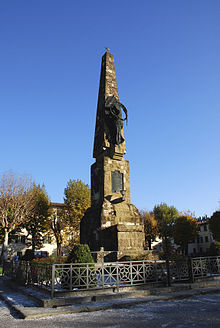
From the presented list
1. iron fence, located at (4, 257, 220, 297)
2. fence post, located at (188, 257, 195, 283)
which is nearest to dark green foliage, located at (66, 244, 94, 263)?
iron fence, located at (4, 257, 220, 297)

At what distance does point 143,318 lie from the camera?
597 cm

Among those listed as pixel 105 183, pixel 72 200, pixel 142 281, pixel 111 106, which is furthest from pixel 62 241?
pixel 142 281

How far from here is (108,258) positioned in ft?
49.1

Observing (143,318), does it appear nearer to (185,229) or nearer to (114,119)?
(114,119)

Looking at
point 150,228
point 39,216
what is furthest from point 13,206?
point 150,228

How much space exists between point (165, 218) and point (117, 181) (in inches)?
1255

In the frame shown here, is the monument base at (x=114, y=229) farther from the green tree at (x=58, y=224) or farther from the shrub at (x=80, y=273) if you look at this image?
the green tree at (x=58, y=224)

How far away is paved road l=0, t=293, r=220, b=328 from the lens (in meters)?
5.47

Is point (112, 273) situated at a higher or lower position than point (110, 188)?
lower

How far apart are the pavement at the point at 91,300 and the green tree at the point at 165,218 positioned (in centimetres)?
3784

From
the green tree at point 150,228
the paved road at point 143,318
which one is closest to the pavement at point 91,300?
the paved road at point 143,318

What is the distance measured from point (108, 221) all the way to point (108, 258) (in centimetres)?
253

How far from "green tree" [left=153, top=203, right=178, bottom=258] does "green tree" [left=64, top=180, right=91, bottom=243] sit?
18.4 m

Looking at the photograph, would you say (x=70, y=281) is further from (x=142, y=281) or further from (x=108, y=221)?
(x=108, y=221)
